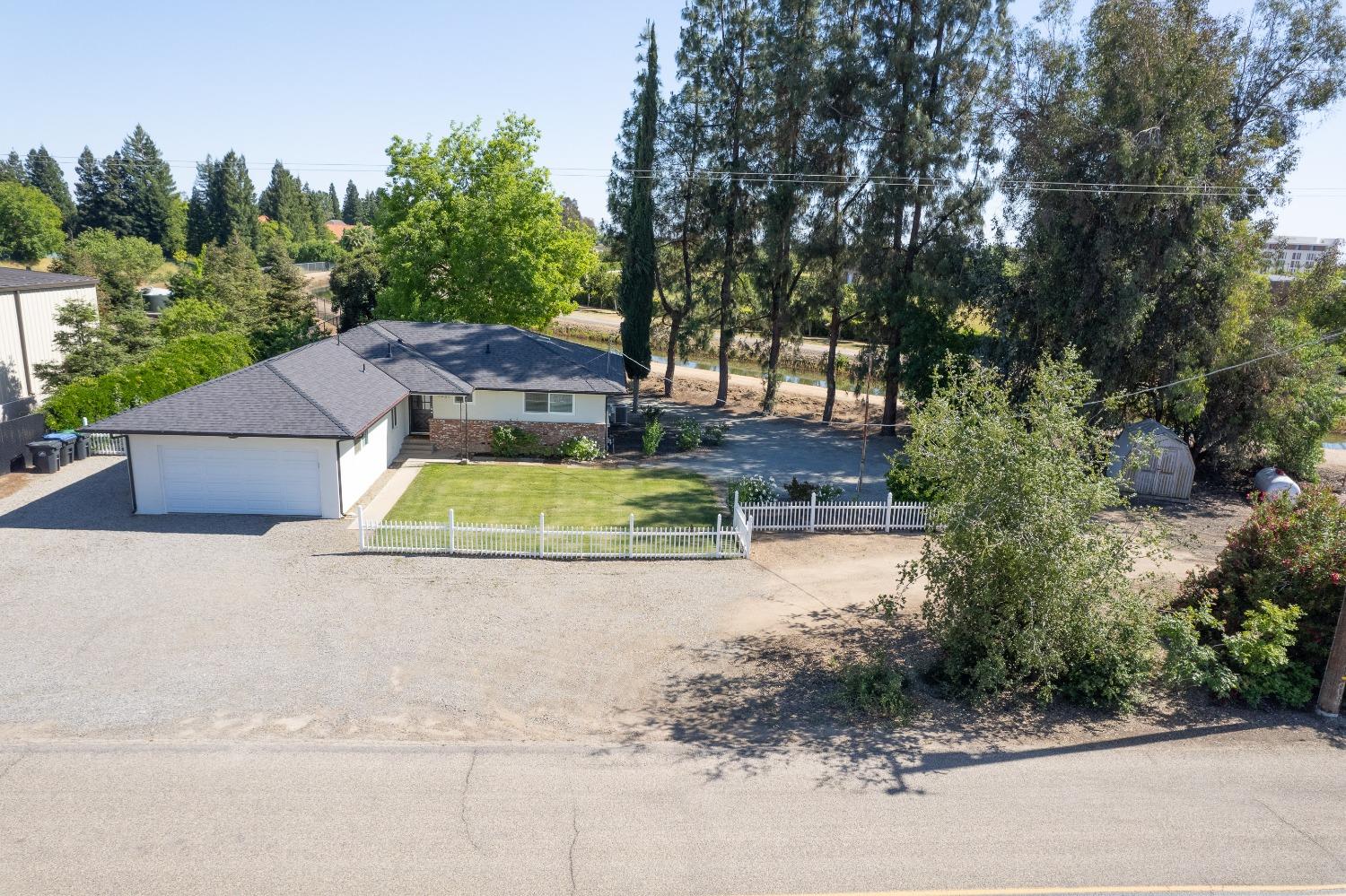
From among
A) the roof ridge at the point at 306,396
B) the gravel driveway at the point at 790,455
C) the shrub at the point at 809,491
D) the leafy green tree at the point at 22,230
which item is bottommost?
the gravel driveway at the point at 790,455

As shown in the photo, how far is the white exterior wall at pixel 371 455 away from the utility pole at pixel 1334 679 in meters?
20.9

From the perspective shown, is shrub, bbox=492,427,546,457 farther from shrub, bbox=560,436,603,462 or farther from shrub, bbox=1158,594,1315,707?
shrub, bbox=1158,594,1315,707

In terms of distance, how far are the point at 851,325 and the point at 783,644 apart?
80.8 ft

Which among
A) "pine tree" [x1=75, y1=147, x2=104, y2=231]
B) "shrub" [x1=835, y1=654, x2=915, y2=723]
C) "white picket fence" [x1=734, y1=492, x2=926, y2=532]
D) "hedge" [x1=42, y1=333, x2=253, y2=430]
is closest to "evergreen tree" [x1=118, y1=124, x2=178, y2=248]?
"pine tree" [x1=75, y1=147, x2=104, y2=231]

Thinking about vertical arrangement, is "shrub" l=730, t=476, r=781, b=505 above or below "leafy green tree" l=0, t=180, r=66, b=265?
below

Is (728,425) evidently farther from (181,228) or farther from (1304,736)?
(181,228)

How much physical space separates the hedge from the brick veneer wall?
944 cm

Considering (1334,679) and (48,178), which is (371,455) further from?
(48,178)

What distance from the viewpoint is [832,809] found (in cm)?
1066

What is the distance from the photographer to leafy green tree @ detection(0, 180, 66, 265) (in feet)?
254

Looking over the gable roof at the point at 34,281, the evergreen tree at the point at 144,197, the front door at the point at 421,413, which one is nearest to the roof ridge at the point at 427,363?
the front door at the point at 421,413

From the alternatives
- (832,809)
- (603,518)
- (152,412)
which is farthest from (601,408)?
(832,809)

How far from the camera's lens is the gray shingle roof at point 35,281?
101ft

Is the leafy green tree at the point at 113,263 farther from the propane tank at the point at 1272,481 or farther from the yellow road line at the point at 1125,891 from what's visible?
the propane tank at the point at 1272,481
